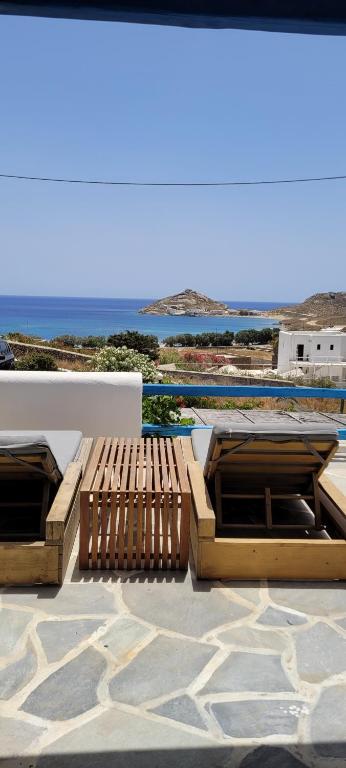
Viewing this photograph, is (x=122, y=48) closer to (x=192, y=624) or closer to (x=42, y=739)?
(x=192, y=624)

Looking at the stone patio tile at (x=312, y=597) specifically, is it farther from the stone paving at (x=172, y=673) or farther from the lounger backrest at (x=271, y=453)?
the lounger backrest at (x=271, y=453)

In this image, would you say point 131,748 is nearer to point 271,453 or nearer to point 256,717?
point 256,717

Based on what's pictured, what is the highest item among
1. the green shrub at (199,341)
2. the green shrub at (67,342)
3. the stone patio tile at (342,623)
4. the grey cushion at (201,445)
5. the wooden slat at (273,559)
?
the grey cushion at (201,445)

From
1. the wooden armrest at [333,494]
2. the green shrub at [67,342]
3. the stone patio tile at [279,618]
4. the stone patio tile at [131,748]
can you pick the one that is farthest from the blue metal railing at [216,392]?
the green shrub at [67,342]

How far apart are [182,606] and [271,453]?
99cm

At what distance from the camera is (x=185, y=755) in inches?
67.0

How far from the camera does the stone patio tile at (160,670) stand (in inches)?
78.4

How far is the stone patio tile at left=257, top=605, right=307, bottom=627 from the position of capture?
2475 mm

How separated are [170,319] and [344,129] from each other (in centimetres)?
9319

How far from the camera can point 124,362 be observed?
6.95 meters

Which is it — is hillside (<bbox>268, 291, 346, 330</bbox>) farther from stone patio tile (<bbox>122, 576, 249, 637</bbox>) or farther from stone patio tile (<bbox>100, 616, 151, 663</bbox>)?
stone patio tile (<bbox>100, 616, 151, 663</bbox>)

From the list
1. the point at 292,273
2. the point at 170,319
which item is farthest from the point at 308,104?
the point at 170,319

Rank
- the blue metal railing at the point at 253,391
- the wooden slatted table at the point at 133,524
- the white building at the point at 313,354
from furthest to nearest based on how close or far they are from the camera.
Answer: the white building at the point at 313,354
the blue metal railing at the point at 253,391
the wooden slatted table at the point at 133,524

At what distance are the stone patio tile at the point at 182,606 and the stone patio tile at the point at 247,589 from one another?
0.09m
